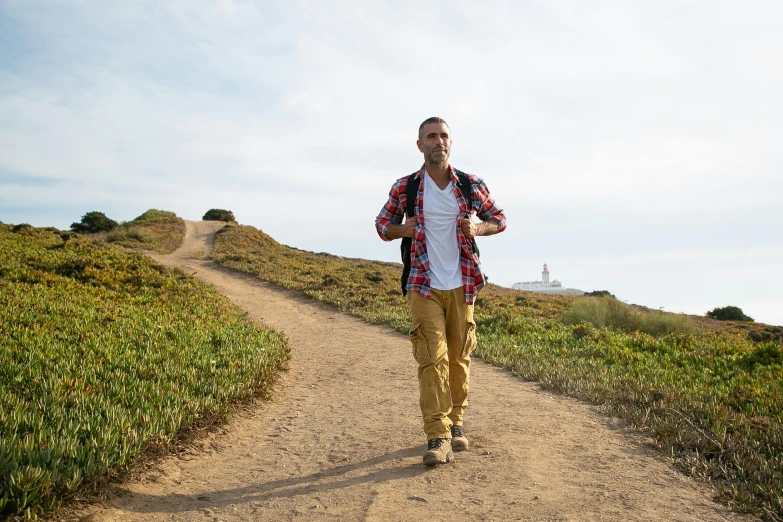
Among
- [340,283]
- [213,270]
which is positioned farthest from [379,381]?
[213,270]

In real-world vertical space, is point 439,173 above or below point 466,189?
above

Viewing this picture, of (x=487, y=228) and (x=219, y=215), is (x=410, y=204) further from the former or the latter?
(x=219, y=215)

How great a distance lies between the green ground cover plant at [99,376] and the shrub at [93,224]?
33.7 meters

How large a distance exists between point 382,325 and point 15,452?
403 inches

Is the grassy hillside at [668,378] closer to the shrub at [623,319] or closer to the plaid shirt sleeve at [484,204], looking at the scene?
the shrub at [623,319]

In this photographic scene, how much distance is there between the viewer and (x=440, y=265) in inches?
177

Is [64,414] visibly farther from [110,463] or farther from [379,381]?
[379,381]

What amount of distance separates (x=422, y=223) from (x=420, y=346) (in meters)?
0.93

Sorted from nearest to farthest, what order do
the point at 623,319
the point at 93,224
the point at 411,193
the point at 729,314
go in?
the point at 411,193, the point at 623,319, the point at 729,314, the point at 93,224

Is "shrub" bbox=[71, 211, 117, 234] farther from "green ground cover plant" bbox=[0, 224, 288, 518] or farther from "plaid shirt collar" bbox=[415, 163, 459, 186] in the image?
"plaid shirt collar" bbox=[415, 163, 459, 186]

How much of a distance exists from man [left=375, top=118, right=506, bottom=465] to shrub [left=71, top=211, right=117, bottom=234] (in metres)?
44.0

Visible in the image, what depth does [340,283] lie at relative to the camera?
2016 cm

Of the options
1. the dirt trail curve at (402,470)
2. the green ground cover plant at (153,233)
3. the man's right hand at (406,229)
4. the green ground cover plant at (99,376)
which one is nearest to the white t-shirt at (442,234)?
the man's right hand at (406,229)

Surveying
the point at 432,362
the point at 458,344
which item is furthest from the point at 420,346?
the point at 458,344
